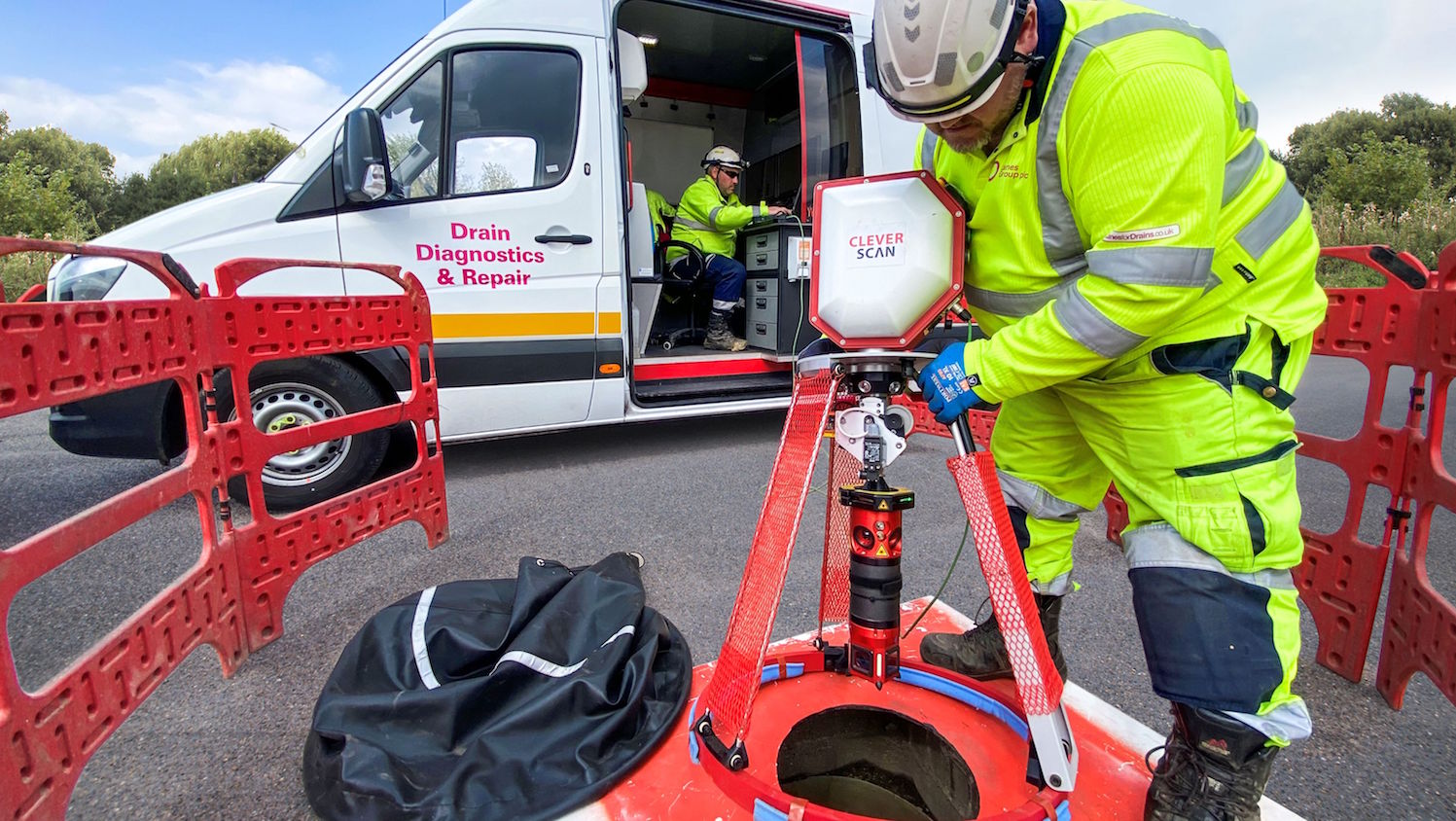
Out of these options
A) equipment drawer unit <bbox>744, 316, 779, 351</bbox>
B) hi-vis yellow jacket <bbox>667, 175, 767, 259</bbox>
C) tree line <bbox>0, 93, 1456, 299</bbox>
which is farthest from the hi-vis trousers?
tree line <bbox>0, 93, 1456, 299</bbox>

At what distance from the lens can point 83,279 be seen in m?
3.38

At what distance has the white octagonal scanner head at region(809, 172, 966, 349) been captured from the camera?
4.81 feet

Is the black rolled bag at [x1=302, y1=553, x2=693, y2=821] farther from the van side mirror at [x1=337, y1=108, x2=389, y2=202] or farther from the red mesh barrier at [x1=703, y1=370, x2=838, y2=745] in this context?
the van side mirror at [x1=337, y1=108, x2=389, y2=202]

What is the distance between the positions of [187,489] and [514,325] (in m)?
2.13

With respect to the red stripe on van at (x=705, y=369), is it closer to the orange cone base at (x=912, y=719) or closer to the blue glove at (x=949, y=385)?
the orange cone base at (x=912, y=719)

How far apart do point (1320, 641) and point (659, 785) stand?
2.29m

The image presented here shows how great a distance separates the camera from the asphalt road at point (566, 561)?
71.9 inches

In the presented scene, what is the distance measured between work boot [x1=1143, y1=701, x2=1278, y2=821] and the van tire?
3588 mm

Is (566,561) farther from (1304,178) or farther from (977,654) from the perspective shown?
(1304,178)

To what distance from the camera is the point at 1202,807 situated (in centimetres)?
145

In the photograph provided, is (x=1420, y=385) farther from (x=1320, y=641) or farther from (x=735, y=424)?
(x=735, y=424)

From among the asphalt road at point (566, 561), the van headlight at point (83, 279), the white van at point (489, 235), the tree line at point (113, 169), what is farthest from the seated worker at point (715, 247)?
the tree line at point (113, 169)

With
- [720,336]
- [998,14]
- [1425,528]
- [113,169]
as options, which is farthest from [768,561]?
[113,169]

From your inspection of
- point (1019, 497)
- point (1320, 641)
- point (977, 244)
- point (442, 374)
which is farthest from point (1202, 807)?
point (442, 374)
